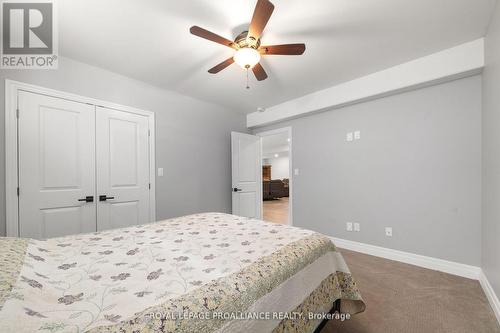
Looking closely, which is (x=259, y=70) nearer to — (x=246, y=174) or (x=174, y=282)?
(x=174, y=282)

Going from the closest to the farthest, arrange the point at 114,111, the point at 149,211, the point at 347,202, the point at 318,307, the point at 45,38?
the point at 318,307 → the point at 45,38 → the point at 114,111 → the point at 149,211 → the point at 347,202

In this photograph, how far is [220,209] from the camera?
12.8ft

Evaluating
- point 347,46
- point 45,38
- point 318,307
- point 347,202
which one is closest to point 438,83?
point 347,46

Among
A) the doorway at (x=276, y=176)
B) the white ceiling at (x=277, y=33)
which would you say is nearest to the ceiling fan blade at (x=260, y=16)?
the white ceiling at (x=277, y=33)

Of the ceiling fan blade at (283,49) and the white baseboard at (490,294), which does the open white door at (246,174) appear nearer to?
the ceiling fan blade at (283,49)

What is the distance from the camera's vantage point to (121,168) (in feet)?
9.11

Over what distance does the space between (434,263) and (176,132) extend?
3798 mm

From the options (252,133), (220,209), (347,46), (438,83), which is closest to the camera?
(347,46)

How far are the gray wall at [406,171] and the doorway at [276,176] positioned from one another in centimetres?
85

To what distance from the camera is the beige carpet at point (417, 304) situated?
1.56 meters

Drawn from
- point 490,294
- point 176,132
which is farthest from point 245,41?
point 490,294

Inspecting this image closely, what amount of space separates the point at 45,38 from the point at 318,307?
323cm

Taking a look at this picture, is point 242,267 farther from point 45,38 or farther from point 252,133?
point 252,133

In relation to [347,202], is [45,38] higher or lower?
higher
